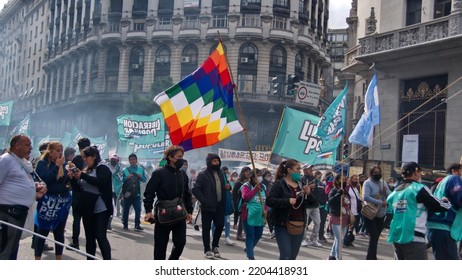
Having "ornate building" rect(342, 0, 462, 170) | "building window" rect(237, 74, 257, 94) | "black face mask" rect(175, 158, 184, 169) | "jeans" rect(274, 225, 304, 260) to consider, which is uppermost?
"building window" rect(237, 74, 257, 94)

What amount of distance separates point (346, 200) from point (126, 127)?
10902 mm

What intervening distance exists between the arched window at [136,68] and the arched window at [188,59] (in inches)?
169

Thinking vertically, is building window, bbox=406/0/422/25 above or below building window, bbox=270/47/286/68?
below

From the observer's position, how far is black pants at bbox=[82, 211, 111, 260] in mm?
7207

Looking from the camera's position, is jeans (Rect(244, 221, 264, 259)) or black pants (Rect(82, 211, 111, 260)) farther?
jeans (Rect(244, 221, 264, 259))

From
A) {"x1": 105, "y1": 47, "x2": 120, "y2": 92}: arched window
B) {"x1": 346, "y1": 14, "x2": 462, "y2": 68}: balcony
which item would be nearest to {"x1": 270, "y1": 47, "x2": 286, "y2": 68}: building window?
{"x1": 105, "y1": 47, "x2": 120, "y2": 92}: arched window

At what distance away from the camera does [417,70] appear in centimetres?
1912

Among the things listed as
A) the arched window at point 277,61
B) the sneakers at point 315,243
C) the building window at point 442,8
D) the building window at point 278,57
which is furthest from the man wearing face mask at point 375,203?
the building window at point 278,57

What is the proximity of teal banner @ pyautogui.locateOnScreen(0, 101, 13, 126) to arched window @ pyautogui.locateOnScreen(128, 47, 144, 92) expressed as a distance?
30866 mm

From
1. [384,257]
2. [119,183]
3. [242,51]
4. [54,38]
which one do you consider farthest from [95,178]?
[54,38]

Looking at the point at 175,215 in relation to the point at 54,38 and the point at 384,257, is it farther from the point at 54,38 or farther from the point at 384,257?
the point at 54,38

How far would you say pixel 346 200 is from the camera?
11578 millimetres

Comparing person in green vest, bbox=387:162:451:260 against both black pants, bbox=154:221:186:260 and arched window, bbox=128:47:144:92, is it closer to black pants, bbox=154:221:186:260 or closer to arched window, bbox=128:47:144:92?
black pants, bbox=154:221:186:260

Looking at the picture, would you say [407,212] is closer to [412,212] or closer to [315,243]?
[412,212]
